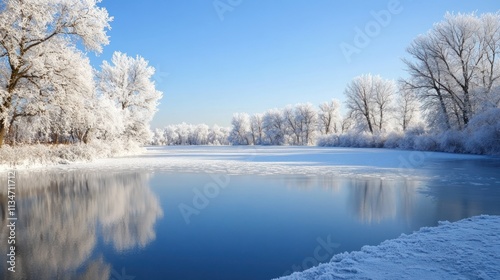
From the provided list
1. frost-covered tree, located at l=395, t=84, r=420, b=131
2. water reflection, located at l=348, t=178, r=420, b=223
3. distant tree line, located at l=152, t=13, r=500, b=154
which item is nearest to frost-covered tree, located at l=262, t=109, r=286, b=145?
frost-covered tree, located at l=395, t=84, r=420, b=131

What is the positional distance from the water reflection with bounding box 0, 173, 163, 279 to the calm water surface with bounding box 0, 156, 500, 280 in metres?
0.02

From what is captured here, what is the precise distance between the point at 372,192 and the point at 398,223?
9.16 ft

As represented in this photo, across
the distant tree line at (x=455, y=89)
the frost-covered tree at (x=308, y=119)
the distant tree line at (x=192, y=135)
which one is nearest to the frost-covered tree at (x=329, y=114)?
the frost-covered tree at (x=308, y=119)

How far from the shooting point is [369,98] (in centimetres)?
4703

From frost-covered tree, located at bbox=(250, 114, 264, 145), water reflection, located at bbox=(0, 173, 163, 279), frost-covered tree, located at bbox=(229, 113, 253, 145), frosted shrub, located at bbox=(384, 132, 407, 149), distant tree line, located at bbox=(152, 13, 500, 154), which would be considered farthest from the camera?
frost-covered tree, located at bbox=(229, 113, 253, 145)

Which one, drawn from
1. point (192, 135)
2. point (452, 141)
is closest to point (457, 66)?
point (452, 141)

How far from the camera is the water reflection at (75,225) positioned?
3494 millimetres

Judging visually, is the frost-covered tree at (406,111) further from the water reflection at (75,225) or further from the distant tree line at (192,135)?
the distant tree line at (192,135)

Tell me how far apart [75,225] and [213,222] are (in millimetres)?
2361

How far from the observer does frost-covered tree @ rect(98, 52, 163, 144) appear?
30984 millimetres

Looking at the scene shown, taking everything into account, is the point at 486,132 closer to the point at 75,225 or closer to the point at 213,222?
the point at 213,222

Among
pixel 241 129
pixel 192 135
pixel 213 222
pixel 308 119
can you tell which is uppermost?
pixel 308 119

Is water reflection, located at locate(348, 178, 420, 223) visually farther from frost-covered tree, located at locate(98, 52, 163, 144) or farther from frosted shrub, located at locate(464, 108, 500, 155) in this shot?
frost-covered tree, located at locate(98, 52, 163, 144)

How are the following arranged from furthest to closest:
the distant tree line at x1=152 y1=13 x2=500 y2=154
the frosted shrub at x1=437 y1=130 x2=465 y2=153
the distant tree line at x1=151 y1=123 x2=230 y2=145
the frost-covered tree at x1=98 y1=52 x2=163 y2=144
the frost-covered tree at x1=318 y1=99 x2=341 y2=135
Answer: the distant tree line at x1=151 y1=123 x2=230 y2=145 → the frost-covered tree at x1=318 y1=99 x2=341 y2=135 → the frost-covered tree at x1=98 y1=52 x2=163 y2=144 → the frosted shrub at x1=437 y1=130 x2=465 y2=153 → the distant tree line at x1=152 y1=13 x2=500 y2=154
